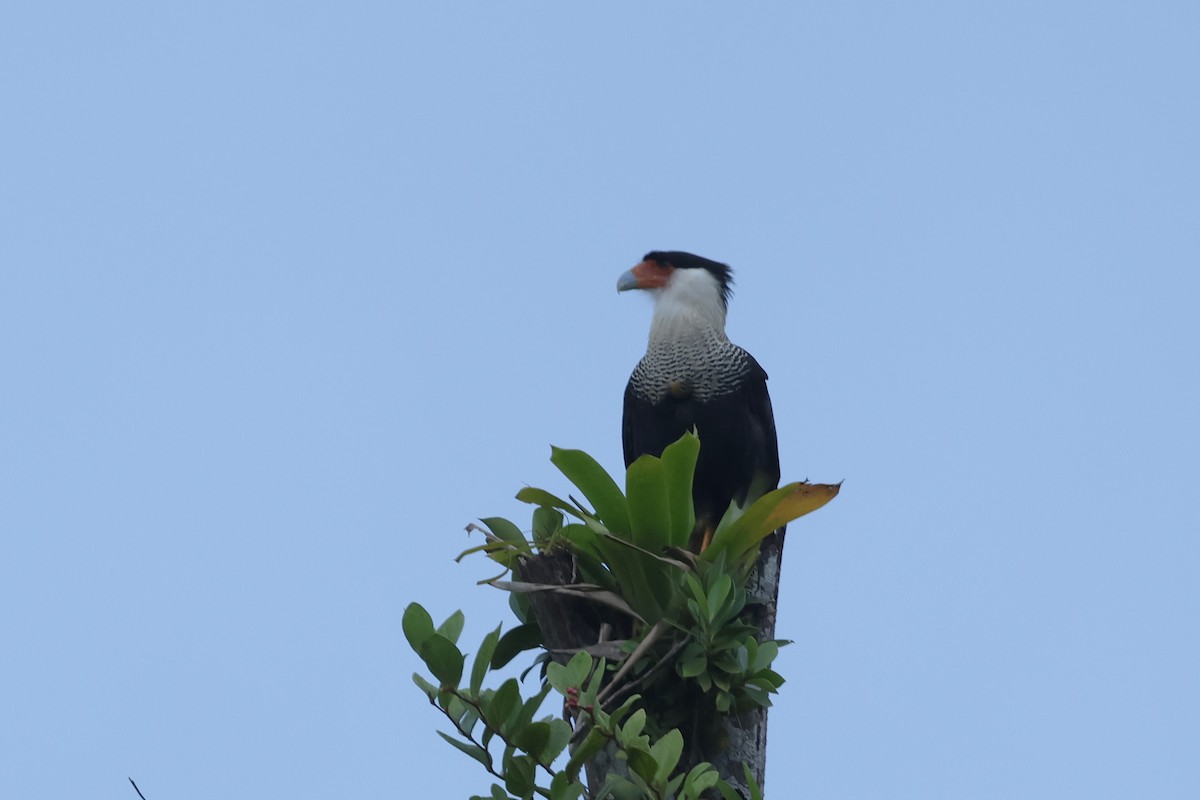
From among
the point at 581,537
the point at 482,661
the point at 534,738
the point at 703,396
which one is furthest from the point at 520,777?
the point at 703,396

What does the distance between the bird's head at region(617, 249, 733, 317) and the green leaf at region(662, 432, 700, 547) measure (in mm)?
2091

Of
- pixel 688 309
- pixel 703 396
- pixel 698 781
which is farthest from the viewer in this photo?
pixel 688 309

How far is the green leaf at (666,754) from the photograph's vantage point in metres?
2.95

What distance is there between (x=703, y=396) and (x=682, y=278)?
618 mm

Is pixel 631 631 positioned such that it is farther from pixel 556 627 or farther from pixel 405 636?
pixel 405 636

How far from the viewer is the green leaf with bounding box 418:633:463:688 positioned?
116 inches

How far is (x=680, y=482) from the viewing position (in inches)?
147

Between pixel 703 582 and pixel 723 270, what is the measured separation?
2458 mm

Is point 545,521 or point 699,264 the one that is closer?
point 545,521

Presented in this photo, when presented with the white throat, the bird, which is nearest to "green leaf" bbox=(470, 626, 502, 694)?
the bird

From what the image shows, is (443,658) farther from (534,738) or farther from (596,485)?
(596,485)

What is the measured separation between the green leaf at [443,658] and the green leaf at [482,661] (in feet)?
0.10

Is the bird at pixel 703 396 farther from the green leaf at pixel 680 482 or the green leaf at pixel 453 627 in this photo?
the green leaf at pixel 453 627

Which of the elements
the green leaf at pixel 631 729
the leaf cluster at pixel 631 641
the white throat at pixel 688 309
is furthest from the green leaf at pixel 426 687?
the white throat at pixel 688 309
